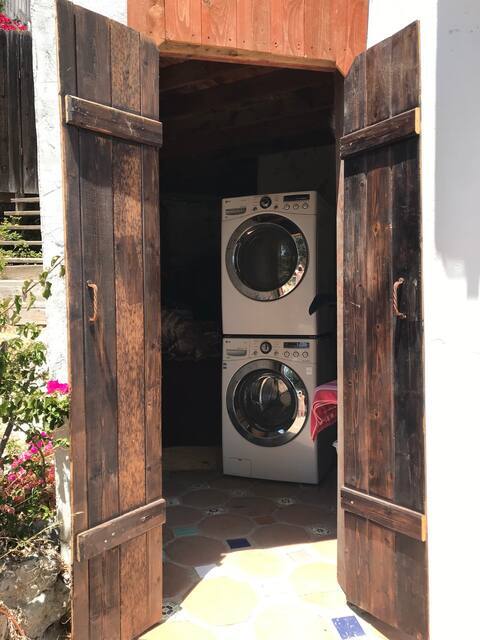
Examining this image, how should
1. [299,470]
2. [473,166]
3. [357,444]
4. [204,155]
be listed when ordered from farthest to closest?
[204,155]
[299,470]
[357,444]
[473,166]

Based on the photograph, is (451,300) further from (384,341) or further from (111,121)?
(111,121)

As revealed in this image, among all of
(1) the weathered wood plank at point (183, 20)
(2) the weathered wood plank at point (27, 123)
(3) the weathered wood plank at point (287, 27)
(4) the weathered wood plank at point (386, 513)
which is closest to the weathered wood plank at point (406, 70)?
(3) the weathered wood plank at point (287, 27)

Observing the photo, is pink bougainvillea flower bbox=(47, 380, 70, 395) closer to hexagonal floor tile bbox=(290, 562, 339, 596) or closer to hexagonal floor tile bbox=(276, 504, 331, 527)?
hexagonal floor tile bbox=(290, 562, 339, 596)

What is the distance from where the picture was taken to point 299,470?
3.80 meters

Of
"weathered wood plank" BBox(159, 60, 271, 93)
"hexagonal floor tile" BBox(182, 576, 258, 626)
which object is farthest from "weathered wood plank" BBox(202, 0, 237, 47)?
"hexagonal floor tile" BBox(182, 576, 258, 626)

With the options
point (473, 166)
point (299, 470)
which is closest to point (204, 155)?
point (299, 470)

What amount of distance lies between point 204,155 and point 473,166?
341cm

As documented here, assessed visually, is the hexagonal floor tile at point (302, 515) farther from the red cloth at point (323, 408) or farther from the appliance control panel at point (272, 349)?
the appliance control panel at point (272, 349)

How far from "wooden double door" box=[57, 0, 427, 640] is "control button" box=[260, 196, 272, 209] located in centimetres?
145

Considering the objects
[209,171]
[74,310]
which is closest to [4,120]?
[209,171]

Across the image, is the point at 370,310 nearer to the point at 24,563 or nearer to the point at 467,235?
the point at 467,235

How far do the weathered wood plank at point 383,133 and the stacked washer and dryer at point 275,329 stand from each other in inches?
54.1

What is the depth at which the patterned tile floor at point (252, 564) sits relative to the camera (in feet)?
7.25

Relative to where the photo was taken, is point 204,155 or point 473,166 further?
point 204,155
